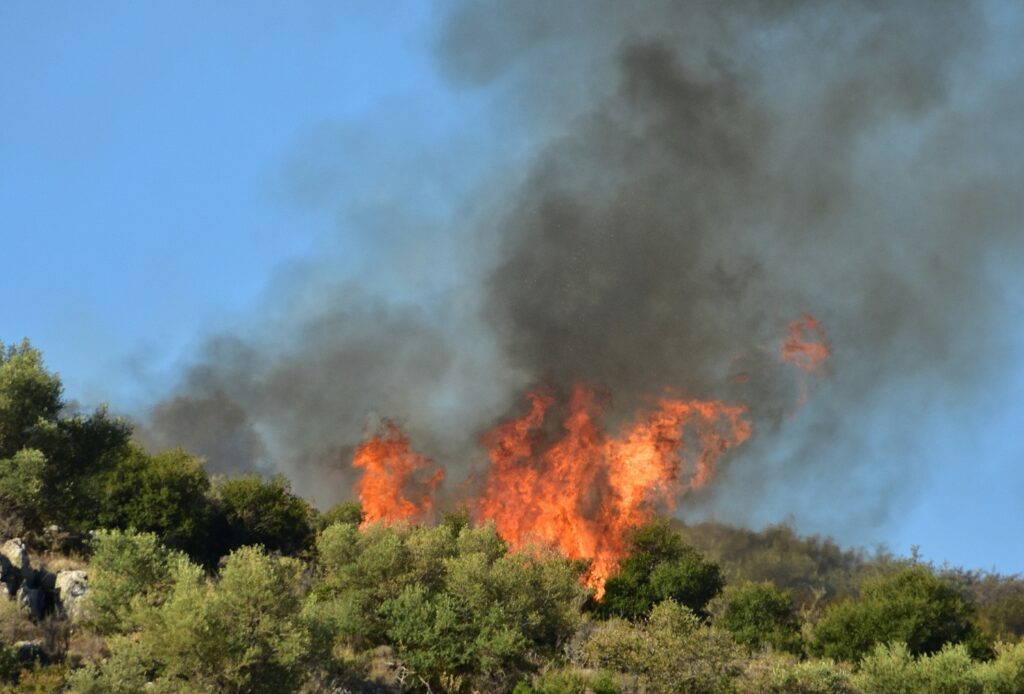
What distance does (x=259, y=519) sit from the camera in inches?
3406

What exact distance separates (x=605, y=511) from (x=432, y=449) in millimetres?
28520

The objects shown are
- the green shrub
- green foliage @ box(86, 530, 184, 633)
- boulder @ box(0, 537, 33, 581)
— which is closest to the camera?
green foliage @ box(86, 530, 184, 633)

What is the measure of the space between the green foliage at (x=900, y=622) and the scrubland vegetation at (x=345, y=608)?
148mm

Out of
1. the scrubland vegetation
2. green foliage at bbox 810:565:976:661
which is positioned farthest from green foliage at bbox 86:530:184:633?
green foliage at bbox 810:565:976:661

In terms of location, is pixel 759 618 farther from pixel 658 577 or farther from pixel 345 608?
pixel 345 608

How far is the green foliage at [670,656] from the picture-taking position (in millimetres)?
58750

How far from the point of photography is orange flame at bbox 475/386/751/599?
305 feet

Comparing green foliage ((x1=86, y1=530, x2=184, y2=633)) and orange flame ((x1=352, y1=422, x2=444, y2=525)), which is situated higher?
orange flame ((x1=352, y1=422, x2=444, y2=525))

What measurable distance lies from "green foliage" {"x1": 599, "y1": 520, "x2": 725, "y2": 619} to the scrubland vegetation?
0.16m

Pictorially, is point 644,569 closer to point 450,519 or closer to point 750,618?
point 750,618

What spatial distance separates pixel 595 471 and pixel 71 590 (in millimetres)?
48344

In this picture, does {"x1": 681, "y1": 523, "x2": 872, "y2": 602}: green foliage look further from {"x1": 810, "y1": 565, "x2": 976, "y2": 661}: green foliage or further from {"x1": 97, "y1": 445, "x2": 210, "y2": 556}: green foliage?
{"x1": 97, "y1": 445, "x2": 210, "y2": 556}: green foliage

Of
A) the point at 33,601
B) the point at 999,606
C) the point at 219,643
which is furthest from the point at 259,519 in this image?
the point at 999,606

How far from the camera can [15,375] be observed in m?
70.3
